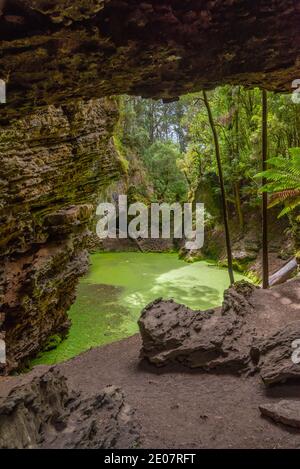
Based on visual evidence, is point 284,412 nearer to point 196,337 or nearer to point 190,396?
point 190,396

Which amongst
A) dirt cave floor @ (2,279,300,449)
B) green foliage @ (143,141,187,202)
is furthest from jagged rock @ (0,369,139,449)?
green foliage @ (143,141,187,202)

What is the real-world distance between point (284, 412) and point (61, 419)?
1955mm

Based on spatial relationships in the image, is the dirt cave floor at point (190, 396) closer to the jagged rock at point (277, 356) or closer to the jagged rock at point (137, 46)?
the jagged rock at point (277, 356)

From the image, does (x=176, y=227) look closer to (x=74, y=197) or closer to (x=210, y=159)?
(x=210, y=159)

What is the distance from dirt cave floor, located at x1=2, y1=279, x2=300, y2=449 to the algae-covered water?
2.28 m

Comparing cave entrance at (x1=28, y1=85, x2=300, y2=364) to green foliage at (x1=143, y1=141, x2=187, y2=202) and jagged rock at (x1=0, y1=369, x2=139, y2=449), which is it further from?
jagged rock at (x1=0, y1=369, x2=139, y2=449)

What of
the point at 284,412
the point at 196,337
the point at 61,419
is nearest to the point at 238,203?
the point at 196,337

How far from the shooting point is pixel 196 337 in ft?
17.1

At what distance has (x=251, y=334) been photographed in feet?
17.9

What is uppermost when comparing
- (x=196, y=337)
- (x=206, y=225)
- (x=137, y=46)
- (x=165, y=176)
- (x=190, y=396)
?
(x=165, y=176)

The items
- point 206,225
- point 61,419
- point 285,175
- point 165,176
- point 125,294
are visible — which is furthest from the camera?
point 165,176

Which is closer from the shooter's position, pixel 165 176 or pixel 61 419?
pixel 61 419

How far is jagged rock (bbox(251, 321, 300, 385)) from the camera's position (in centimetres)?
389
